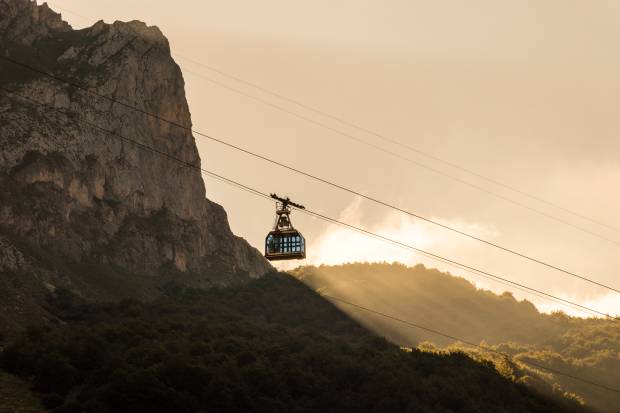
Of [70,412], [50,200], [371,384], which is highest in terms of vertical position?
[50,200]

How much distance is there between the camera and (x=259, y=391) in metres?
142

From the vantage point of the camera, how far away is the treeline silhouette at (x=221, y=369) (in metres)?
122

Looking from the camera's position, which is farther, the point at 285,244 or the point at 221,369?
the point at 221,369

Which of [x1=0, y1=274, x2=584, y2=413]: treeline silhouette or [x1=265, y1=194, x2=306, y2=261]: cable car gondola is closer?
[x1=265, y1=194, x2=306, y2=261]: cable car gondola

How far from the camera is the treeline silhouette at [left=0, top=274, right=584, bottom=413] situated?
121812 mm

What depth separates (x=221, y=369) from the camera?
141750 mm

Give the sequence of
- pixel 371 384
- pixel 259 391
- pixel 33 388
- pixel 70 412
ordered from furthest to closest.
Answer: pixel 371 384, pixel 259 391, pixel 33 388, pixel 70 412

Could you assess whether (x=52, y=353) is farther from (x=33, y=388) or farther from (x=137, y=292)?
(x=137, y=292)

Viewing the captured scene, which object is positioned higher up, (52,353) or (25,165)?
(25,165)

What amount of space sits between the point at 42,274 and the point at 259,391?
5399 cm

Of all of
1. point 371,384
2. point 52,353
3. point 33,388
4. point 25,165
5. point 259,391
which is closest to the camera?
point 33,388

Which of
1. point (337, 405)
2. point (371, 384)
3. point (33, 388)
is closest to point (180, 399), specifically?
point (33, 388)

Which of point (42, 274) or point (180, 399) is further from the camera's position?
point (42, 274)

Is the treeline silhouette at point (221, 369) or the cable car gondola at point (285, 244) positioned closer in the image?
the cable car gondola at point (285, 244)
